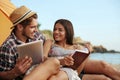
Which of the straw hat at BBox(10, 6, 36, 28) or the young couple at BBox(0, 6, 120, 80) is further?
the straw hat at BBox(10, 6, 36, 28)

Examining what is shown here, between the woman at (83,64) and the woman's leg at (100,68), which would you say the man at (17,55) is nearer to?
the woman at (83,64)

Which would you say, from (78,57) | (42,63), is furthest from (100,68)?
(42,63)

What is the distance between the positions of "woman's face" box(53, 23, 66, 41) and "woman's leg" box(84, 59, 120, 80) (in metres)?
0.35

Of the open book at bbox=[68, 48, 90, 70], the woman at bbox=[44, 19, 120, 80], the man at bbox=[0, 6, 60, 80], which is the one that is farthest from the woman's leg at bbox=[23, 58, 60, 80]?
the woman at bbox=[44, 19, 120, 80]

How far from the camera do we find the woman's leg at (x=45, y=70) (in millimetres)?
2322

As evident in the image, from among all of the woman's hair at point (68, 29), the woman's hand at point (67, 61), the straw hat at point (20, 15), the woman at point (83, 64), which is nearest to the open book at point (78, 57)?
the woman's hand at point (67, 61)

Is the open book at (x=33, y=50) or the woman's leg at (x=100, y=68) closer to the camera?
the open book at (x=33, y=50)

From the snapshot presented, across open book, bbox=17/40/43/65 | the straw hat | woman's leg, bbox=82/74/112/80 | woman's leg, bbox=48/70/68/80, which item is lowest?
woman's leg, bbox=82/74/112/80

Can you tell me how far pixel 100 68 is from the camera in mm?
3053

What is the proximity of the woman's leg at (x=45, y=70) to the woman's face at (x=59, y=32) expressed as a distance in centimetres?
46

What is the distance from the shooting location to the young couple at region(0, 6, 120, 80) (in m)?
2.41

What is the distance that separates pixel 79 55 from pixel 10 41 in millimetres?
549

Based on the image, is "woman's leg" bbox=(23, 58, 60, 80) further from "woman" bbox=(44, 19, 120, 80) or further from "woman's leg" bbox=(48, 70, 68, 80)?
"woman" bbox=(44, 19, 120, 80)

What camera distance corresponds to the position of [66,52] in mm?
2885
